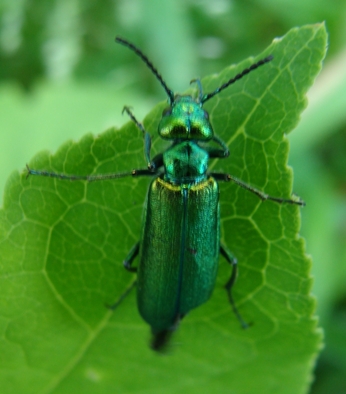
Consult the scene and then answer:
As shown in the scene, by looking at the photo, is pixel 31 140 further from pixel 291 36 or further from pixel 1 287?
pixel 291 36

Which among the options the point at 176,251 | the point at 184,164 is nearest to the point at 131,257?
the point at 176,251

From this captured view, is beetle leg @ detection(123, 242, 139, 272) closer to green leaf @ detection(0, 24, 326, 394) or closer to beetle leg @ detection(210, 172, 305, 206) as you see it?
green leaf @ detection(0, 24, 326, 394)

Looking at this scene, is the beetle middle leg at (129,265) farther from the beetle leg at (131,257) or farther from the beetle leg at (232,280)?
the beetle leg at (232,280)

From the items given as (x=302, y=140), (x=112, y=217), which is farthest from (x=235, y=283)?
(x=302, y=140)

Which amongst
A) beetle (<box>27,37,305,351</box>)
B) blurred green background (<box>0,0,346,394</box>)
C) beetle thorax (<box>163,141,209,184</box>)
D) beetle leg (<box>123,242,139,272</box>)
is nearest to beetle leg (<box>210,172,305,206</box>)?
beetle (<box>27,37,305,351</box>)

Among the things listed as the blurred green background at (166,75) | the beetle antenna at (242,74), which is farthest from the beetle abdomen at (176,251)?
the blurred green background at (166,75)

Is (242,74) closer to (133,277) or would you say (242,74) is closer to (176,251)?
(176,251)
